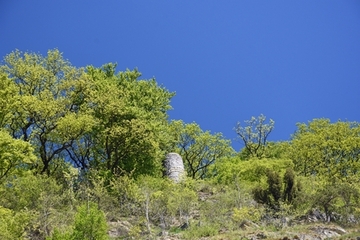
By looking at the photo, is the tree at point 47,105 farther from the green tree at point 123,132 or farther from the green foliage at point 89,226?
the green foliage at point 89,226

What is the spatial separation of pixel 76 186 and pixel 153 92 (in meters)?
12.2

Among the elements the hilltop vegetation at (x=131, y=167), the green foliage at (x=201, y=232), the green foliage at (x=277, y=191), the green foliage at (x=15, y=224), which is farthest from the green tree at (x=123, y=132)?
the green foliage at (x=15, y=224)

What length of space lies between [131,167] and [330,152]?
18412 mm

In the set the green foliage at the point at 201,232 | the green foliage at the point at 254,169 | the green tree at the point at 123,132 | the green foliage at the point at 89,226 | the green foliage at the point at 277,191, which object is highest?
the green tree at the point at 123,132

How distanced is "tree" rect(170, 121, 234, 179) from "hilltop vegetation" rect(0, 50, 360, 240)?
119 mm

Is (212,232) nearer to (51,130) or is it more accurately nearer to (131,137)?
(131,137)

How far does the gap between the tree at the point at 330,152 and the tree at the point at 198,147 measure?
9747 mm

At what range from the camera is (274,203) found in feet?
89.4

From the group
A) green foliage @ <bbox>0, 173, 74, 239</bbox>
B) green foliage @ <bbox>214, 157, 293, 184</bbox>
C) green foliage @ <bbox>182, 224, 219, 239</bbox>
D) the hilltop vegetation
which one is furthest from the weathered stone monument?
green foliage @ <bbox>182, 224, 219, 239</bbox>

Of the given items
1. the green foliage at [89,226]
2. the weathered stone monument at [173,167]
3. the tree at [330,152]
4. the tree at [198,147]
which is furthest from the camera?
the tree at [198,147]

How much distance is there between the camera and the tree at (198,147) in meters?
49.6

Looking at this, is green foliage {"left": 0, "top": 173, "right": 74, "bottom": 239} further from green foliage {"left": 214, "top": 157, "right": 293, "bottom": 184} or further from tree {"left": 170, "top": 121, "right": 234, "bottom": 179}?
tree {"left": 170, "top": 121, "right": 234, "bottom": 179}

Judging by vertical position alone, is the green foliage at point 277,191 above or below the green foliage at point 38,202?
above

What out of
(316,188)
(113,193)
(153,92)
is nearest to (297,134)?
(153,92)
